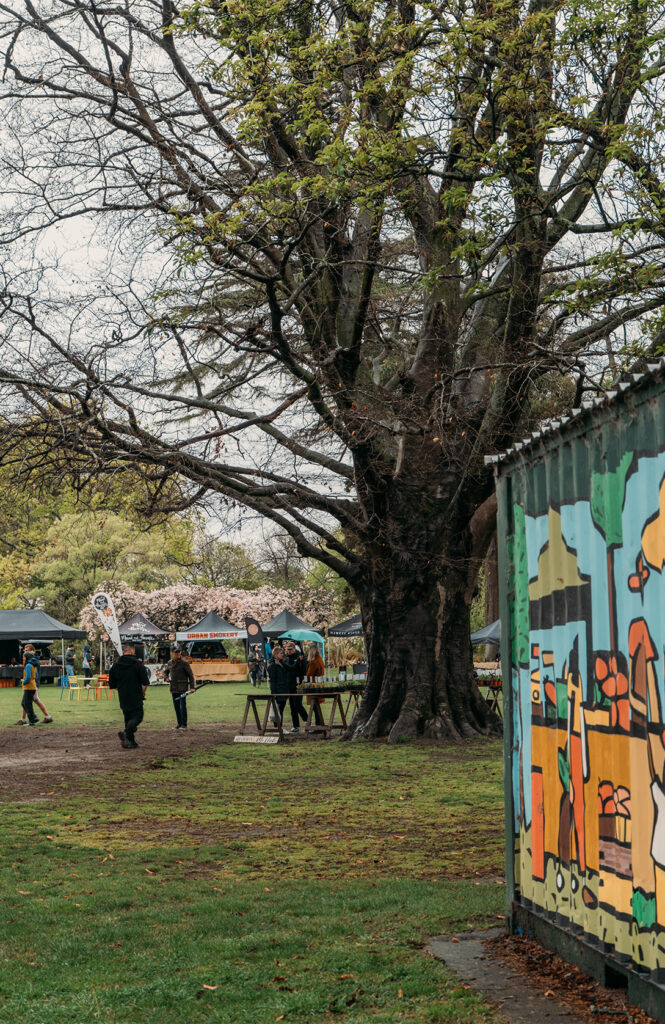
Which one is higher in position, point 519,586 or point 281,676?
point 519,586

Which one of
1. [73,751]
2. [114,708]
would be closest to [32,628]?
[114,708]

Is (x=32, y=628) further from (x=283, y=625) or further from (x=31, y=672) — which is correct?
(x=31, y=672)

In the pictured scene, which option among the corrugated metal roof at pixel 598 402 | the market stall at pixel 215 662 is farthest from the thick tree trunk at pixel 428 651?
the market stall at pixel 215 662

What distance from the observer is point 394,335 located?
74.1ft

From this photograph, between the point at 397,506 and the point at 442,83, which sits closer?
the point at 442,83

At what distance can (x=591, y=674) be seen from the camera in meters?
5.82

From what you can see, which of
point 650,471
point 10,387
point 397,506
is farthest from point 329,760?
point 650,471

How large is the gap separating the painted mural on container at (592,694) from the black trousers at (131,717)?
14368mm

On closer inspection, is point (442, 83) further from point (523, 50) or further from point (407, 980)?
point (407, 980)

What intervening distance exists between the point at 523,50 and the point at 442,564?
9.28m

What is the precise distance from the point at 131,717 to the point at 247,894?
12730 mm

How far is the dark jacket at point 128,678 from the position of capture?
787 inches

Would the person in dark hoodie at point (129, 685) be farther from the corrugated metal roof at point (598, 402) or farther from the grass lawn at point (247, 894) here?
the corrugated metal roof at point (598, 402)

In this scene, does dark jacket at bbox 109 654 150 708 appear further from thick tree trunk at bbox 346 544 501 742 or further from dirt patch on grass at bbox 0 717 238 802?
thick tree trunk at bbox 346 544 501 742
